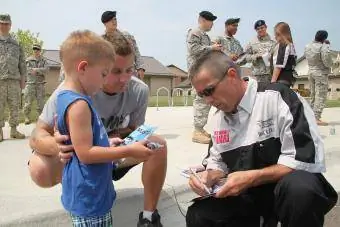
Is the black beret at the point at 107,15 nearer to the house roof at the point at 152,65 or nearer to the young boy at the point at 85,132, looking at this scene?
the young boy at the point at 85,132

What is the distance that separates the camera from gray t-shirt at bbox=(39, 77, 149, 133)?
8.63 ft

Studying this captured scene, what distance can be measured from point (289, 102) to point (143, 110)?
43.5 inches

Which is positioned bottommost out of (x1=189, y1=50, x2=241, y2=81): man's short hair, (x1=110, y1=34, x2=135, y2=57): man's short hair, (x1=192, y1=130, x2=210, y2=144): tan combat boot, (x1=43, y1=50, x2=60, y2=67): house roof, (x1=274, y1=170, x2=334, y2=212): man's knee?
(x1=192, y1=130, x2=210, y2=144): tan combat boot

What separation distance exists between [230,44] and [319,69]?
2529mm

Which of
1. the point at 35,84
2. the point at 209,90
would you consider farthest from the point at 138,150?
the point at 35,84

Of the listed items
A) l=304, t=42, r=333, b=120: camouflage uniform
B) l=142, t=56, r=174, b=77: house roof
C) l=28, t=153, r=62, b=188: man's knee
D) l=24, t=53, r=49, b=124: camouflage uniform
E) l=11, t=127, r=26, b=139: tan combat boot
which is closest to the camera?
l=28, t=153, r=62, b=188: man's knee

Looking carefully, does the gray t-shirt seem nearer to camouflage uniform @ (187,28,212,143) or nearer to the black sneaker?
the black sneaker

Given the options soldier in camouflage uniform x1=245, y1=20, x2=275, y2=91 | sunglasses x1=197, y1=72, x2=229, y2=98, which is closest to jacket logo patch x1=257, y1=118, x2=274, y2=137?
sunglasses x1=197, y1=72, x2=229, y2=98

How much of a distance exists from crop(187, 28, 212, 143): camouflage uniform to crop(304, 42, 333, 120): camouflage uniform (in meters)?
2.99

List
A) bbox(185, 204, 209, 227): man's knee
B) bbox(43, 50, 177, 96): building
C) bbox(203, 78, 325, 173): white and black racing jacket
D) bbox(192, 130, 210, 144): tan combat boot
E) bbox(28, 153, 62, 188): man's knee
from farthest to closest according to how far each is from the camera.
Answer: bbox(43, 50, 177, 96): building, bbox(192, 130, 210, 144): tan combat boot, bbox(28, 153, 62, 188): man's knee, bbox(185, 204, 209, 227): man's knee, bbox(203, 78, 325, 173): white and black racing jacket

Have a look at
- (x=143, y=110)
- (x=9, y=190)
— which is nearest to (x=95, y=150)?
(x=143, y=110)

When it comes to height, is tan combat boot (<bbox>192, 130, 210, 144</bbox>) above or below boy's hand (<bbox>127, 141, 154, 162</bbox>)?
below

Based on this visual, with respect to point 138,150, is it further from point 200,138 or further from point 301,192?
point 200,138

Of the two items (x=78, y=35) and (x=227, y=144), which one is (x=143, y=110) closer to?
(x=227, y=144)
